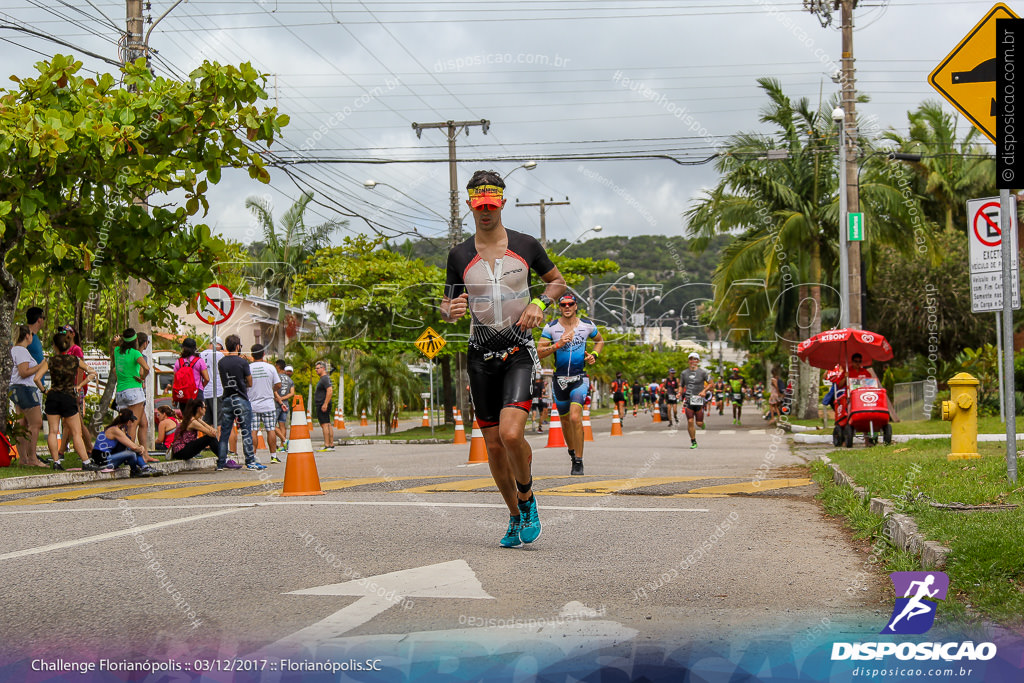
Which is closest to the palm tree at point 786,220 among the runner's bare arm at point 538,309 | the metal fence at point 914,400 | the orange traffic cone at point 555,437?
the metal fence at point 914,400

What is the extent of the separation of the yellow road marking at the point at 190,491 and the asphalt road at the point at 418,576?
0.12 m

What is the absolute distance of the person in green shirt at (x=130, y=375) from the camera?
13.9m

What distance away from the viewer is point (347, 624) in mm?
4645

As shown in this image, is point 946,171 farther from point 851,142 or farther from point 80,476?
point 80,476

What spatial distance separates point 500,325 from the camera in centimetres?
661

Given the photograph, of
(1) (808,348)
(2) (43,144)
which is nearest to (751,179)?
(1) (808,348)

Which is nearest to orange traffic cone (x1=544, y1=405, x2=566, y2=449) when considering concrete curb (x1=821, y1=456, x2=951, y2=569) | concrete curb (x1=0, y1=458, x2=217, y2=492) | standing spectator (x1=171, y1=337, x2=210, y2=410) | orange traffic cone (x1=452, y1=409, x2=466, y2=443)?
orange traffic cone (x1=452, y1=409, x2=466, y2=443)

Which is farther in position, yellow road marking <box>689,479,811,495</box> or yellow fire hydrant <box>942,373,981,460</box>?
yellow fire hydrant <box>942,373,981,460</box>

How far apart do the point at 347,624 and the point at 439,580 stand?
1.04m

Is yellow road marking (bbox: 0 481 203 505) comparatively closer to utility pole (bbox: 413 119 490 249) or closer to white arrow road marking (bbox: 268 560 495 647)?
white arrow road marking (bbox: 268 560 495 647)

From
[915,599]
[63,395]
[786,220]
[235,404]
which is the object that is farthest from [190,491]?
[786,220]

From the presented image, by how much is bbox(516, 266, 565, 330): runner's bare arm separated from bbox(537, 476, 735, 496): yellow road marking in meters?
3.49

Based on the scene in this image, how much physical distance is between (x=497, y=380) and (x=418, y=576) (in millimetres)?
1417

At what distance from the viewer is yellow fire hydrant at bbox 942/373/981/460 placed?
1136 centimetres
